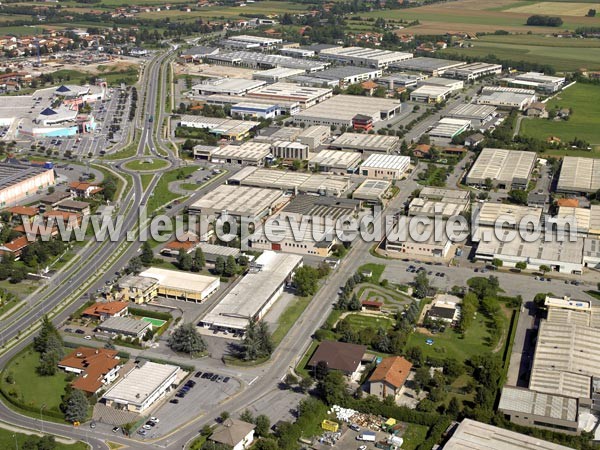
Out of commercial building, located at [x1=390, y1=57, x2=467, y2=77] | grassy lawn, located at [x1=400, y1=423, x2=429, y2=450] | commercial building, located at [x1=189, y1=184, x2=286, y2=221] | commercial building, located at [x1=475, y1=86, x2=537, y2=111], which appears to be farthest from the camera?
commercial building, located at [x1=390, y1=57, x2=467, y2=77]

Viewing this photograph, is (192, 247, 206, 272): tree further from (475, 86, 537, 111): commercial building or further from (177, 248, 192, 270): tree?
(475, 86, 537, 111): commercial building

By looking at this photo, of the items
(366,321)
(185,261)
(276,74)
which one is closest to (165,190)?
(185,261)

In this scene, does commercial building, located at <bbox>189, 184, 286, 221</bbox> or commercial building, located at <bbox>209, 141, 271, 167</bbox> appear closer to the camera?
commercial building, located at <bbox>189, 184, 286, 221</bbox>

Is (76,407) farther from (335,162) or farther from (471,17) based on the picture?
(471,17)

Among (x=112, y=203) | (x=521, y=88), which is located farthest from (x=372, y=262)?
(x=521, y=88)

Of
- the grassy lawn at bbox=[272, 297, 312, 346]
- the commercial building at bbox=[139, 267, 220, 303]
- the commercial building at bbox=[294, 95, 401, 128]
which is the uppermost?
the commercial building at bbox=[294, 95, 401, 128]

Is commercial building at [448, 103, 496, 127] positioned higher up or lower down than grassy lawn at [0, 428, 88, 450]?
higher up

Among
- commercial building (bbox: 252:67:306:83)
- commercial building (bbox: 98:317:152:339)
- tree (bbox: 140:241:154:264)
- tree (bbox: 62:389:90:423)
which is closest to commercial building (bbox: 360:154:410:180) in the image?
tree (bbox: 140:241:154:264)

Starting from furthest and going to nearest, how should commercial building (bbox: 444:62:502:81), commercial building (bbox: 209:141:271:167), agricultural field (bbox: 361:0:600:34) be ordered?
1. agricultural field (bbox: 361:0:600:34)
2. commercial building (bbox: 444:62:502:81)
3. commercial building (bbox: 209:141:271:167)
